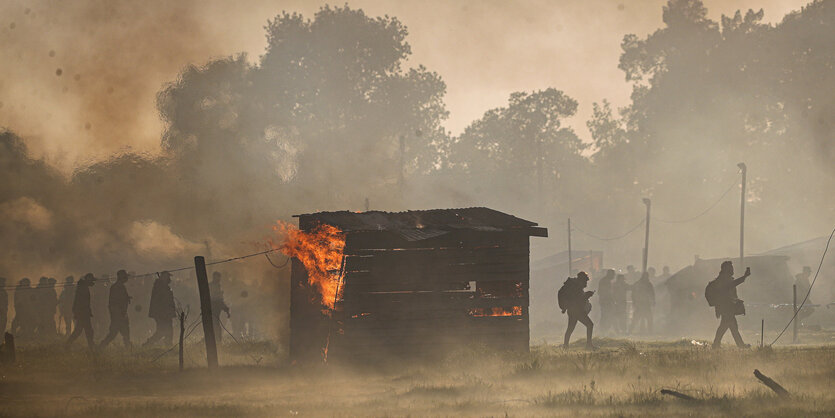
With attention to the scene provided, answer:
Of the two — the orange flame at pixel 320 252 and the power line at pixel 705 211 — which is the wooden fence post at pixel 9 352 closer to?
the orange flame at pixel 320 252

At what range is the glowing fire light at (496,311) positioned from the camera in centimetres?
2061

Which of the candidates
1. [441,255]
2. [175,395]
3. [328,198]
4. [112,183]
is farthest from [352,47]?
[175,395]

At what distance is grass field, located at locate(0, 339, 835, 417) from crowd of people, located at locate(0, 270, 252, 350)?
1918 mm

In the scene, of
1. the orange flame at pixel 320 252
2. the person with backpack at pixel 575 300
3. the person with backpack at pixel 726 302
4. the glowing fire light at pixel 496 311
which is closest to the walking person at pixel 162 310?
the orange flame at pixel 320 252

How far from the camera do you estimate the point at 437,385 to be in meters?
16.5

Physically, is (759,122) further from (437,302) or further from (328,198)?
(437,302)

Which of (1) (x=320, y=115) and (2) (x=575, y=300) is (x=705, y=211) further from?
(2) (x=575, y=300)

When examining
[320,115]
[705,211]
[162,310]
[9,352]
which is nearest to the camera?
[9,352]

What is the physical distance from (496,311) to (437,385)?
14.8ft

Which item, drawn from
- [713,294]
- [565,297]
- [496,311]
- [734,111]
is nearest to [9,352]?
[496,311]

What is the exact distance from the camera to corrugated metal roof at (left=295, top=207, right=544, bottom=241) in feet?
65.1

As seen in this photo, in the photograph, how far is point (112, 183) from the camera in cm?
3900

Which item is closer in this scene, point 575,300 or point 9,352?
point 9,352

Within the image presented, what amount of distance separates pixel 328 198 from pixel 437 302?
34.3 m
